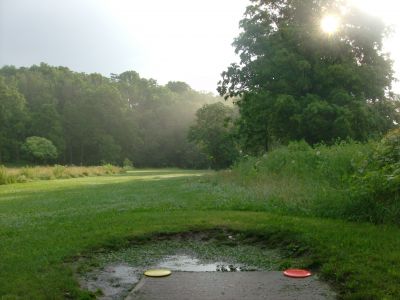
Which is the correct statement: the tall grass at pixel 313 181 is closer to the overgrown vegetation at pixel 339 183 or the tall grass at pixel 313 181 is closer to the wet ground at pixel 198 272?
the overgrown vegetation at pixel 339 183

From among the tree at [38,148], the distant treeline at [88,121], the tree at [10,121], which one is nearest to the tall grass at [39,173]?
the tree at [38,148]

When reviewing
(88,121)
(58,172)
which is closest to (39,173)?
(58,172)

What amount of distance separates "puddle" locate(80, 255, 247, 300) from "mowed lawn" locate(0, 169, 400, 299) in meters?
0.30

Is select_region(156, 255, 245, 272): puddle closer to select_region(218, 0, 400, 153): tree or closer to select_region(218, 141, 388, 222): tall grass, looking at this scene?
select_region(218, 141, 388, 222): tall grass

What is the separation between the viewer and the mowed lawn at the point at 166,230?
5156mm

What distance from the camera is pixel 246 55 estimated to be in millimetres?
28969

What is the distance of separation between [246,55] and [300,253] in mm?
23536

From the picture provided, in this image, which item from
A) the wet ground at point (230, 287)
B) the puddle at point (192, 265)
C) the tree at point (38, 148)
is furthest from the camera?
the tree at point (38, 148)

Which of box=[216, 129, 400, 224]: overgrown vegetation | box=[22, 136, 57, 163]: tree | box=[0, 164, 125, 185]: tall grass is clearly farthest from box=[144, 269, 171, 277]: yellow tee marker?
box=[22, 136, 57, 163]: tree

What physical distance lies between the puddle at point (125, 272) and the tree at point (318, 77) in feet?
56.4

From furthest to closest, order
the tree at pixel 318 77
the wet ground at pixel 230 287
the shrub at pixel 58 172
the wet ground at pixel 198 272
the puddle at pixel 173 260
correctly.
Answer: the shrub at pixel 58 172
the tree at pixel 318 77
the puddle at pixel 173 260
the wet ground at pixel 198 272
the wet ground at pixel 230 287

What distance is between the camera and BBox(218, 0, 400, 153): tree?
77.7 feet

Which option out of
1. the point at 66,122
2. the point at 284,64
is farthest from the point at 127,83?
the point at 284,64

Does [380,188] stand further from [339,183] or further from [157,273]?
[157,273]
